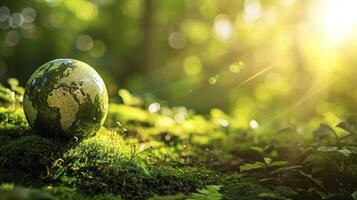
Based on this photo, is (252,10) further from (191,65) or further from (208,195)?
(208,195)

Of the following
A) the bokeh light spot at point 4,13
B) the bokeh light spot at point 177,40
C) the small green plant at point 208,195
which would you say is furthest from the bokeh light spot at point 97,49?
the small green plant at point 208,195

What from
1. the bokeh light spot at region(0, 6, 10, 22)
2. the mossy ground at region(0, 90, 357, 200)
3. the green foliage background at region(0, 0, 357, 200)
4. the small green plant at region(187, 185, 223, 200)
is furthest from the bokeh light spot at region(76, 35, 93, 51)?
the small green plant at region(187, 185, 223, 200)

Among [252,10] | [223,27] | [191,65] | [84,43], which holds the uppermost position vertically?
[84,43]

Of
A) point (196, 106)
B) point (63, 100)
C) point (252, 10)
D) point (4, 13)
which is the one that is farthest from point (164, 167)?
point (4, 13)

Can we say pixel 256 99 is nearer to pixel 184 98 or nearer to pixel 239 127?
pixel 184 98

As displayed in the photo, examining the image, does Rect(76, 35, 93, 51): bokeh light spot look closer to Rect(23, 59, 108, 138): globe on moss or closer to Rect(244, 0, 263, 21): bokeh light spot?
Rect(244, 0, 263, 21): bokeh light spot

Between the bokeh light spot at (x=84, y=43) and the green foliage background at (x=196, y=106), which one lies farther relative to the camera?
the bokeh light spot at (x=84, y=43)

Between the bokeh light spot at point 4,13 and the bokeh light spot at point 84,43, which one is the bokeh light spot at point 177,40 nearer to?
the bokeh light spot at point 84,43
